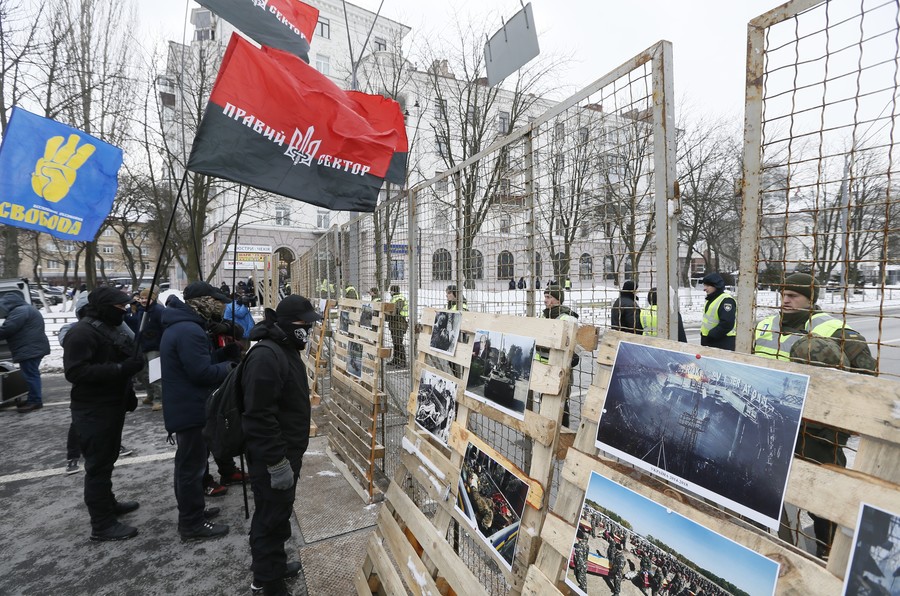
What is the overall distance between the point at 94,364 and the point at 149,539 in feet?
4.98

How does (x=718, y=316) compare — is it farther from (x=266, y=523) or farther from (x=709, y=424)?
(x=266, y=523)

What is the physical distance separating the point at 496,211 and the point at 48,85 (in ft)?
46.7

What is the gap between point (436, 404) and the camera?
2703 millimetres

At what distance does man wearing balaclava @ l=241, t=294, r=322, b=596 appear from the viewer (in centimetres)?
279

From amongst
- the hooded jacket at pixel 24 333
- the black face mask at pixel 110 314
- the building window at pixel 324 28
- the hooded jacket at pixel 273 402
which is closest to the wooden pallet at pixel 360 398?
the hooded jacket at pixel 273 402

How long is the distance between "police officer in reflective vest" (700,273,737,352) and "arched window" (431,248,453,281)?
2992mm

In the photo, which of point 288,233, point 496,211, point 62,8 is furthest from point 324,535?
point 288,233

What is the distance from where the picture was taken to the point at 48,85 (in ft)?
37.1

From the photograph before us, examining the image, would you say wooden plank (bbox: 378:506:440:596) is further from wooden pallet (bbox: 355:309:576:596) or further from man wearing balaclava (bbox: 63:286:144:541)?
man wearing balaclava (bbox: 63:286:144:541)

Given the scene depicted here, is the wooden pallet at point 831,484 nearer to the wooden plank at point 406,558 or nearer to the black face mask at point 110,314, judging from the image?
the wooden plank at point 406,558

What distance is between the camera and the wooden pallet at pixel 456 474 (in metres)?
1.85

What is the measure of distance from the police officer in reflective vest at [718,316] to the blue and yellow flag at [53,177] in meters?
6.50


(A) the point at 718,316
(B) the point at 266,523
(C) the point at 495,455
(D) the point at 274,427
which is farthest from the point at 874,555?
(A) the point at 718,316

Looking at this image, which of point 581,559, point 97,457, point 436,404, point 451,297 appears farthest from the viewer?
point 97,457
